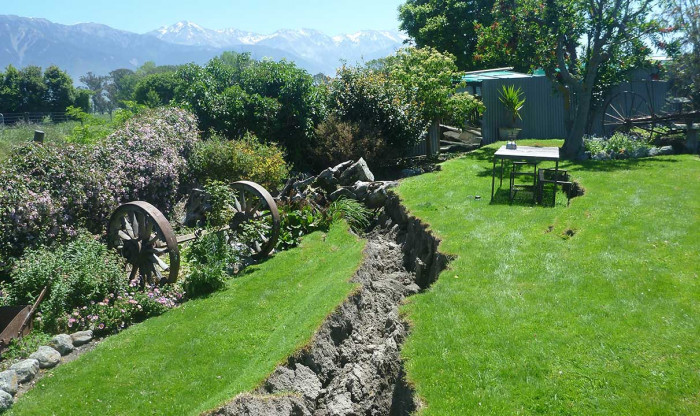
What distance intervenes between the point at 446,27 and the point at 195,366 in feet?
104

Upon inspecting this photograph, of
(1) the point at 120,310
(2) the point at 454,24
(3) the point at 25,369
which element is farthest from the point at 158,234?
(2) the point at 454,24

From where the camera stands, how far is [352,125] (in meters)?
16.9

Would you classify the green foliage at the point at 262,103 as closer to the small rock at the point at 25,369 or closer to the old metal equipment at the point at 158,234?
the old metal equipment at the point at 158,234

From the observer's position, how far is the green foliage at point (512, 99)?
2175cm

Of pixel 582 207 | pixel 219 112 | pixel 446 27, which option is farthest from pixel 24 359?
pixel 446 27

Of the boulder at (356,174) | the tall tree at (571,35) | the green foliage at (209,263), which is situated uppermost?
the tall tree at (571,35)

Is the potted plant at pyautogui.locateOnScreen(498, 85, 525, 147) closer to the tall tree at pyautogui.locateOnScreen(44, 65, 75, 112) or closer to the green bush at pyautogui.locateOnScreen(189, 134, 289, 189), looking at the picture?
the green bush at pyautogui.locateOnScreen(189, 134, 289, 189)

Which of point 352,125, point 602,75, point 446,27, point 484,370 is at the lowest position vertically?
point 484,370

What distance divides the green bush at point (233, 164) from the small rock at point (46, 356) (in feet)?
22.9

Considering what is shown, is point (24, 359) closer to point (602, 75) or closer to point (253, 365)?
point (253, 365)

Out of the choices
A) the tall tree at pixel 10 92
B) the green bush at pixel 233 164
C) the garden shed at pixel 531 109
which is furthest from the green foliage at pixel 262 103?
the tall tree at pixel 10 92

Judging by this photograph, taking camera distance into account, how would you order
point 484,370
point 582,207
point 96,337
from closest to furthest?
point 484,370 < point 96,337 < point 582,207

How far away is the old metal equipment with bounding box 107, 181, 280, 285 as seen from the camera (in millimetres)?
9570

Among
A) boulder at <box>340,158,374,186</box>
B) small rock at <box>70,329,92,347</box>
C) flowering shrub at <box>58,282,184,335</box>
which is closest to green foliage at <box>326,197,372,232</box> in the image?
boulder at <box>340,158,374,186</box>
